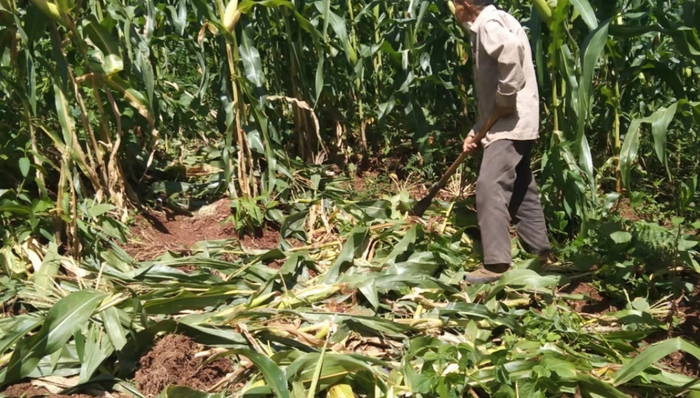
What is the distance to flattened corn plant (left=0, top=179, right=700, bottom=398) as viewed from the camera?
2.93 metres

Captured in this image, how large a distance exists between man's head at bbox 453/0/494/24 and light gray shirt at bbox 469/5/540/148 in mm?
47

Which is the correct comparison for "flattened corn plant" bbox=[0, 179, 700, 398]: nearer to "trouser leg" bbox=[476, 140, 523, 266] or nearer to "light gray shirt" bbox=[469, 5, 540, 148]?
"trouser leg" bbox=[476, 140, 523, 266]

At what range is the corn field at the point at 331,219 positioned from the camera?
3.04 m

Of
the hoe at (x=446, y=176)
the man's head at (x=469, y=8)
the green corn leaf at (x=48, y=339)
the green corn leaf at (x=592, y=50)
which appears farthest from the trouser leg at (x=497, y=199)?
the green corn leaf at (x=48, y=339)

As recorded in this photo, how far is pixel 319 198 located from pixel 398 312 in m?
1.62

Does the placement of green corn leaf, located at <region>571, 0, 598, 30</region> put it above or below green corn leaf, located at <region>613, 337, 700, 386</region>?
above

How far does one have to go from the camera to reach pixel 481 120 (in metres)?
4.15

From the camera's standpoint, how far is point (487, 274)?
13.1 ft

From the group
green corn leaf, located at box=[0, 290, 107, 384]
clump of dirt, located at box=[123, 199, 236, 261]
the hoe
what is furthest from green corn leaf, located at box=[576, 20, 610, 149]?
green corn leaf, located at box=[0, 290, 107, 384]

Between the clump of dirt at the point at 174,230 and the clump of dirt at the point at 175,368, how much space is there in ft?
4.46

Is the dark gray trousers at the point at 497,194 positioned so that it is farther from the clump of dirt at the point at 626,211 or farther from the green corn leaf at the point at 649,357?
the clump of dirt at the point at 626,211

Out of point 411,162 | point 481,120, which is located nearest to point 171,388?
point 481,120

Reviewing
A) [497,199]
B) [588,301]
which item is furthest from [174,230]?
[588,301]

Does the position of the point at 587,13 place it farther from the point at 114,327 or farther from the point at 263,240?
the point at 114,327
